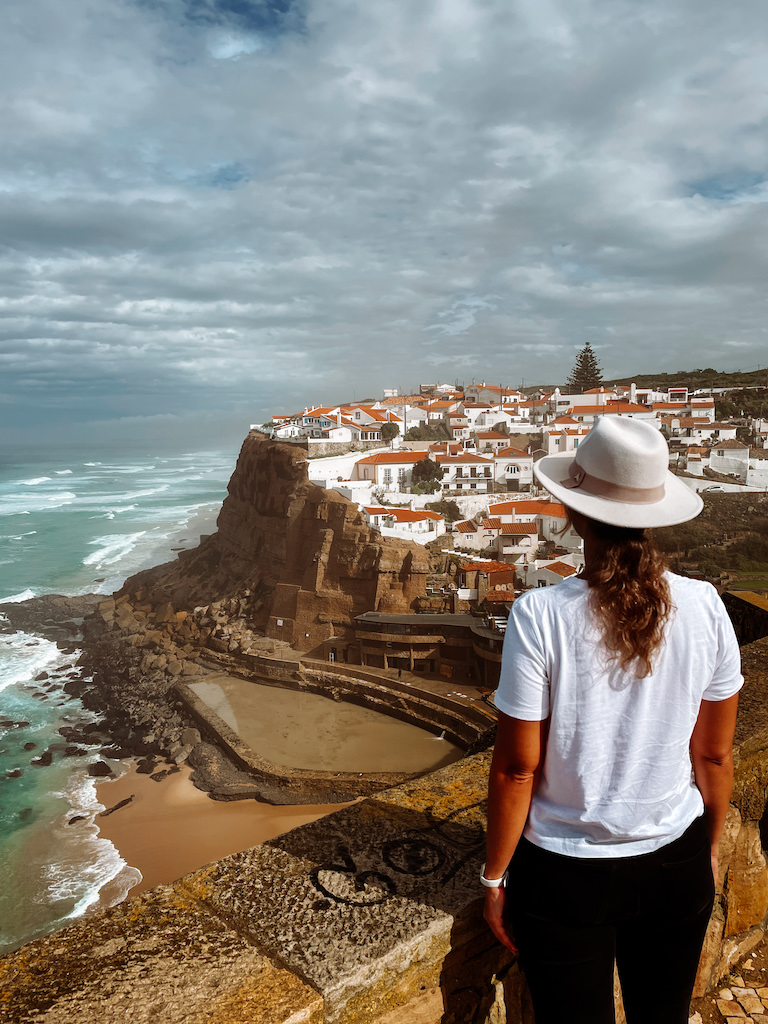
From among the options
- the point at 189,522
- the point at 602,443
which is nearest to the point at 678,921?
the point at 602,443

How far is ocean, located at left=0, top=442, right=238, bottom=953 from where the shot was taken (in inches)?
490

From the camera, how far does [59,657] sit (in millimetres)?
26609

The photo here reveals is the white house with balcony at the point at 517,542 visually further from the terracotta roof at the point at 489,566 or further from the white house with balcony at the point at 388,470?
the white house with balcony at the point at 388,470

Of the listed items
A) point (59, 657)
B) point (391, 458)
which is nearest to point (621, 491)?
point (59, 657)

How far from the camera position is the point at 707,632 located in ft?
A: 4.23

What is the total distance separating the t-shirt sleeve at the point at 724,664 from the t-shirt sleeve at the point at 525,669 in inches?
14.0

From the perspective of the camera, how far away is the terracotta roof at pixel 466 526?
94.5 feet

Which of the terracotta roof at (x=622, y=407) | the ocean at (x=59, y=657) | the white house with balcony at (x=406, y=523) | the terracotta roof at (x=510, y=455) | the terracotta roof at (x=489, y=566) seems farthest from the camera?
the terracotta roof at (x=622, y=407)

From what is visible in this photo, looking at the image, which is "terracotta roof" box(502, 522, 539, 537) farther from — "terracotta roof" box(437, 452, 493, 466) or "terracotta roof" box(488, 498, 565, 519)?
"terracotta roof" box(437, 452, 493, 466)

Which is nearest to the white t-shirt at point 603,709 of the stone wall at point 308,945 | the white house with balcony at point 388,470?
the stone wall at point 308,945

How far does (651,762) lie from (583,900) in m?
0.28

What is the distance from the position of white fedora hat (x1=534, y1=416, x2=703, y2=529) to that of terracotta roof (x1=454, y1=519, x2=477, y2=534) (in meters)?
27.5

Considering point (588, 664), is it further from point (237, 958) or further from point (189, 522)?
point (189, 522)

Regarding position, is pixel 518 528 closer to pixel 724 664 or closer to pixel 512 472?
pixel 512 472
